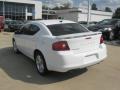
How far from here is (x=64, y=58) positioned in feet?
21.5

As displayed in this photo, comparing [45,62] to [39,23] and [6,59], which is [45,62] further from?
[6,59]

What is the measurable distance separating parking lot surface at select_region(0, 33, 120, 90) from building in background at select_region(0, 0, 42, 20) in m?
66.1

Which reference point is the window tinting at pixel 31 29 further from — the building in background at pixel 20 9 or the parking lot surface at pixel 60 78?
the building in background at pixel 20 9

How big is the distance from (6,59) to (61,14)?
7870 cm

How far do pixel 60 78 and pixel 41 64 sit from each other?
74cm

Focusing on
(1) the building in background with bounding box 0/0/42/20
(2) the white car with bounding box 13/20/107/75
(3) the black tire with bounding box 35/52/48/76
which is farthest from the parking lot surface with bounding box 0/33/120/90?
(1) the building in background with bounding box 0/0/42/20

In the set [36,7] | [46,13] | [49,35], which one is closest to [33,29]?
[49,35]

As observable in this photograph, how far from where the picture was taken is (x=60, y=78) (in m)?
7.22

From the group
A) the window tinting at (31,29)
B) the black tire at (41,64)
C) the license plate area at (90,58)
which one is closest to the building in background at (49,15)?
the window tinting at (31,29)

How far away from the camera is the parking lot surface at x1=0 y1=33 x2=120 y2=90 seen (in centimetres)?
644

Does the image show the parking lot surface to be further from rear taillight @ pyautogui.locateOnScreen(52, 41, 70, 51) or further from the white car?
rear taillight @ pyautogui.locateOnScreen(52, 41, 70, 51)

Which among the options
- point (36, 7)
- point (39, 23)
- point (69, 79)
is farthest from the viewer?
point (36, 7)

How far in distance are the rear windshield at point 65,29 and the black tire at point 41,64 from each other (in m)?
0.82

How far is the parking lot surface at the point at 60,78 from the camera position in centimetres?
644
